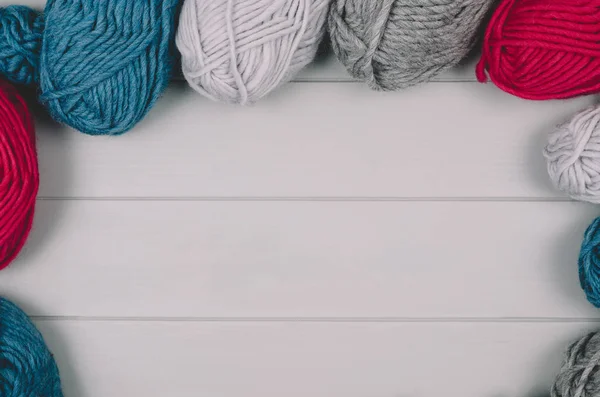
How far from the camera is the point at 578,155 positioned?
63 cm

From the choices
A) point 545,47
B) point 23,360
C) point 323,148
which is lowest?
point 23,360

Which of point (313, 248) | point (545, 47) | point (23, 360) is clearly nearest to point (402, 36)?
point (545, 47)

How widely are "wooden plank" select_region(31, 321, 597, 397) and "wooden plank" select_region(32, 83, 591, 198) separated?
0.59ft

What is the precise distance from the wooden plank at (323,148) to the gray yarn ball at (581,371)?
187 mm

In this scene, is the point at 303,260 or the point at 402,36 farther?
the point at 303,260

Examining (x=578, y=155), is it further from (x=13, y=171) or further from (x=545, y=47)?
(x=13, y=171)

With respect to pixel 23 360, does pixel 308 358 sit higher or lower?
lower

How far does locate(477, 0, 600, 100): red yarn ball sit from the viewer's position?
1.96ft

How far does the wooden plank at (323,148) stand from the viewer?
2.37 feet

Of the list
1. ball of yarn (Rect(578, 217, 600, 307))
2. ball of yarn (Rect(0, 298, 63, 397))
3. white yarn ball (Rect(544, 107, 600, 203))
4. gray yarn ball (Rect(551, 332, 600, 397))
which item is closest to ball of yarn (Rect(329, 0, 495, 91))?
white yarn ball (Rect(544, 107, 600, 203))

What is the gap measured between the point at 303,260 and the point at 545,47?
0.37 m

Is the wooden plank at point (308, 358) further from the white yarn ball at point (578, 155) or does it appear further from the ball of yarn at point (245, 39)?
the ball of yarn at point (245, 39)

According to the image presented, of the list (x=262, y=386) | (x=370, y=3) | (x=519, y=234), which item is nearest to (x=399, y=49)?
(x=370, y=3)

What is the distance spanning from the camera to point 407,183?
0.74m
